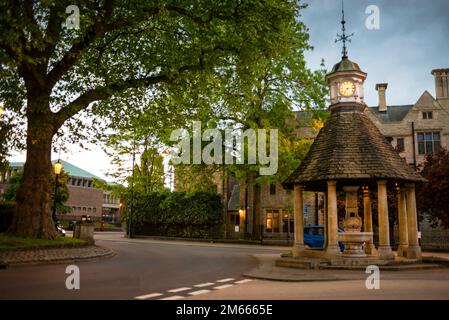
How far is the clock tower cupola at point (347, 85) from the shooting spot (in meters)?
18.1

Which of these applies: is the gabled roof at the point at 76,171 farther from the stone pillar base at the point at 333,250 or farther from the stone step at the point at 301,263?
the stone pillar base at the point at 333,250

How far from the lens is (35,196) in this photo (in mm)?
18141

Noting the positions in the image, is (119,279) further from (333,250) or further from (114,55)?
(114,55)

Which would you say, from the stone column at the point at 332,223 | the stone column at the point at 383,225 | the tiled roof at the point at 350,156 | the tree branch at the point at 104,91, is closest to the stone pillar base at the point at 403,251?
the stone column at the point at 383,225

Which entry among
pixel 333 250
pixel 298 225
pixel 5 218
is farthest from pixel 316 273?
pixel 5 218

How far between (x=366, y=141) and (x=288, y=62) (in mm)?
14797

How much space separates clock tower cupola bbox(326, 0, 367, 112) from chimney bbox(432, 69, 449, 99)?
93.6 feet

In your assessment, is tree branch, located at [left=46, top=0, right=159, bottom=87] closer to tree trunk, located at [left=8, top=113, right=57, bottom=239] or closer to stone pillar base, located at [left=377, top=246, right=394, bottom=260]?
tree trunk, located at [left=8, top=113, right=57, bottom=239]

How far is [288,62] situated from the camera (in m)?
30.4

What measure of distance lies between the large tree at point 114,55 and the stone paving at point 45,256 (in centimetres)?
157

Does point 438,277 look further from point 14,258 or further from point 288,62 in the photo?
point 288,62

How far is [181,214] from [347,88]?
2631 centimetres
